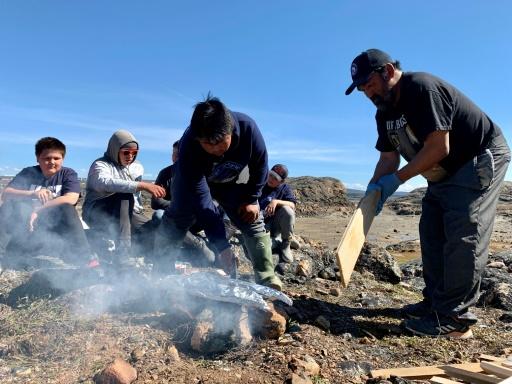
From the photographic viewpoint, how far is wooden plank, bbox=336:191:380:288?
3.03 metres

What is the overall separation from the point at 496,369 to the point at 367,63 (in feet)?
6.74

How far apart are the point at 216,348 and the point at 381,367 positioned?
3.30ft

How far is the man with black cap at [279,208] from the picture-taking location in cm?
560

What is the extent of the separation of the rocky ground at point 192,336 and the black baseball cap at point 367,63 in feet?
5.57

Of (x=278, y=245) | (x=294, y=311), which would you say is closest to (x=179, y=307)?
(x=294, y=311)

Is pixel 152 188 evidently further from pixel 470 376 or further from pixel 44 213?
pixel 470 376

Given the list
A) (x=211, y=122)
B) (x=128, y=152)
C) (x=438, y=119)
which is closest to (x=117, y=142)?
(x=128, y=152)

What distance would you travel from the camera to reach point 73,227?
172 inches

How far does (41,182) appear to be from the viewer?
4543 mm

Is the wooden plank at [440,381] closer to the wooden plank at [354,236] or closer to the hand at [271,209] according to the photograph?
the wooden plank at [354,236]

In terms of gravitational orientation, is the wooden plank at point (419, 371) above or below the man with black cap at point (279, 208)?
below

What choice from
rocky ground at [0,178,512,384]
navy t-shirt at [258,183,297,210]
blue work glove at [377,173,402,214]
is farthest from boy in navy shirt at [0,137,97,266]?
blue work glove at [377,173,402,214]

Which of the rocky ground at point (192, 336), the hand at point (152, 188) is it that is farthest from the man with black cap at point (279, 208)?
the hand at point (152, 188)

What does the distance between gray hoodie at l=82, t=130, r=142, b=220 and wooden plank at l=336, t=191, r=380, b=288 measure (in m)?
2.38
